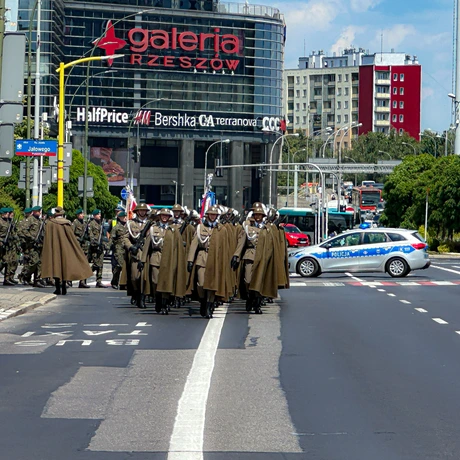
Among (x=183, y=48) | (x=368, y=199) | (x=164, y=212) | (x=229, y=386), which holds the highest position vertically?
(x=183, y=48)

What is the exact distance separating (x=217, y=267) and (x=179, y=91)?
301 ft

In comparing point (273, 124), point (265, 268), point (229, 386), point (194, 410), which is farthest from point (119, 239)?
point (273, 124)

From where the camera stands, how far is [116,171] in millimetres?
109125

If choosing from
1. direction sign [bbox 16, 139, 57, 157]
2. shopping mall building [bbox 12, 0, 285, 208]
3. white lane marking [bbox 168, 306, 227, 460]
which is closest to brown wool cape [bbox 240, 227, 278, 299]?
white lane marking [bbox 168, 306, 227, 460]

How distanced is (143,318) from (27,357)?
6.18 m

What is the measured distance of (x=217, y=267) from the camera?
19.7 metres

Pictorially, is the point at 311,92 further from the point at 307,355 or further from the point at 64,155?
the point at 307,355

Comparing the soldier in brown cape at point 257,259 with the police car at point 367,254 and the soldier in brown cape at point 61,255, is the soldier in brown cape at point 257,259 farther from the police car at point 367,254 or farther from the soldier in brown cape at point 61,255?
the police car at point 367,254

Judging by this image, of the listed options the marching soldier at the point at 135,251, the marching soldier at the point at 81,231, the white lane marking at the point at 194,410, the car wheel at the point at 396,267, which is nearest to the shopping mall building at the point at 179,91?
the car wheel at the point at 396,267

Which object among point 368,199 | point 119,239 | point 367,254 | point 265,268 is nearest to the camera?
point 265,268

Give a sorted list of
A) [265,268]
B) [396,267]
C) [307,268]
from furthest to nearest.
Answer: [307,268] < [396,267] < [265,268]

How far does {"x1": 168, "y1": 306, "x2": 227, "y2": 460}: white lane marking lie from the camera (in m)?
7.90

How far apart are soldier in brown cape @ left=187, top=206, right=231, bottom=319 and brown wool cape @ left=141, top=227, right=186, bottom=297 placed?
0.40 m

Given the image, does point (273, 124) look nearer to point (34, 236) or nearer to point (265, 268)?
point (34, 236)
